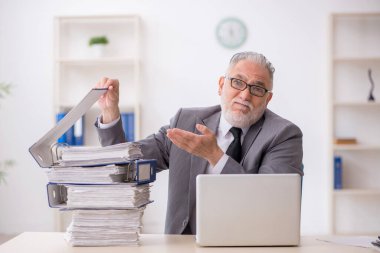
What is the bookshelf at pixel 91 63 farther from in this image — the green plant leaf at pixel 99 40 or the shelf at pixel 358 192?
the shelf at pixel 358 192

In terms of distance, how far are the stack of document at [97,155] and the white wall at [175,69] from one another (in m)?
3.69

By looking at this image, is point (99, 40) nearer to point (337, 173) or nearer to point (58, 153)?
point (337, 173)

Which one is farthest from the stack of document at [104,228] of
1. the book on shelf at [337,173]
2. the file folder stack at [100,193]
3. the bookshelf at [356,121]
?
the bookshelf at [356,121]

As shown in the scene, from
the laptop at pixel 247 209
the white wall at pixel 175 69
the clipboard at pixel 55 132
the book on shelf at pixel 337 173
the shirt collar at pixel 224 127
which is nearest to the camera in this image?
the laptop at pixel 247 209

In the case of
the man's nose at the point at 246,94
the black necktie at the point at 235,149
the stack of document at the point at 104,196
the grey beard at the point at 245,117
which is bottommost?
the stack of document at the point at 104,196

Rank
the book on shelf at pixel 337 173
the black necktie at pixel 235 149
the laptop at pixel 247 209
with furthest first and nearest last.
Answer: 1. the book on shelf at pixel 337 173
2. the black necktie at pixel 235 149
3. the laptop at pixel 247 209

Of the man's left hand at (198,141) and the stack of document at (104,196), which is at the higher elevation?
the man's left hand at (198,141)

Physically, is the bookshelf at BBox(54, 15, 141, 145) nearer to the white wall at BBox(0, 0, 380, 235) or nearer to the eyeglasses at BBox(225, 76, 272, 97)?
the white wall at BBox(0, 0, 380, 235)

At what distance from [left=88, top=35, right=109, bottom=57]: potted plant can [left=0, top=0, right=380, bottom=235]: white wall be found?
0.35 meters

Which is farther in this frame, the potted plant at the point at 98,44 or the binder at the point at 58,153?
the potted plant at the point at 98,44

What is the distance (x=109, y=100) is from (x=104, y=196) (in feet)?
1.78

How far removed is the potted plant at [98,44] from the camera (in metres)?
5.23

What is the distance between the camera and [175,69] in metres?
5.40

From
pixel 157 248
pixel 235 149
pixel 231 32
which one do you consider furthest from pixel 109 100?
pixel 231 32
